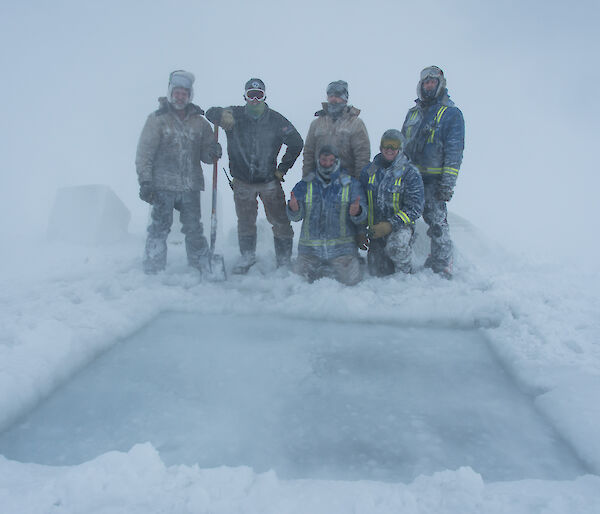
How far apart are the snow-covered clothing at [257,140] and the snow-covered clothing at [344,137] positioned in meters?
0.17

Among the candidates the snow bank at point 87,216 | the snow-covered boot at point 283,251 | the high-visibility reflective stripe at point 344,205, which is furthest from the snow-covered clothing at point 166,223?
the snow bank at point 87,216

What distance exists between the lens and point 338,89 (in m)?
4.02

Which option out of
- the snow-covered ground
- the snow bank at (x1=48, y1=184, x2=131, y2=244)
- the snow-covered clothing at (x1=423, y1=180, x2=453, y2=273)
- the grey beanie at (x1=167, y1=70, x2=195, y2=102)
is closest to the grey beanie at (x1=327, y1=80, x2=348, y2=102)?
the snow-covered clothing at (x1=423, y1=180, x2=453, y2=273)

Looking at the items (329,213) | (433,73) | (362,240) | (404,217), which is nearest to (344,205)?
(329,213)

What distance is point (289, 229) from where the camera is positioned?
4.52 metres

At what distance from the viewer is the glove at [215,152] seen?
14.0 feet

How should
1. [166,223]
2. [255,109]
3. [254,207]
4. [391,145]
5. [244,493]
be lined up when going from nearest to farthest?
1. [244,493]
2. [391,145]
3. [255,109]
4. [166,223]
5. [254,207]

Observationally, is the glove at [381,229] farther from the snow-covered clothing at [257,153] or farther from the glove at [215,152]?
the glove at [215,152]

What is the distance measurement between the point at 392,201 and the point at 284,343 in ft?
5.96

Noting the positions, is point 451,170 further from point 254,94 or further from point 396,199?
point 254,94

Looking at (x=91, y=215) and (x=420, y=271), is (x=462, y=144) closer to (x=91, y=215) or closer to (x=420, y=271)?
(x=420, y=271)

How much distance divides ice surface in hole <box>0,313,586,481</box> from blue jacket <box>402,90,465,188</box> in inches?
67.7

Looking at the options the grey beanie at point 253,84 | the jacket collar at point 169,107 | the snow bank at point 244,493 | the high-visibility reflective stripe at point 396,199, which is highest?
the grey beanie at point 253,84

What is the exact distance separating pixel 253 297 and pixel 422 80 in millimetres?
2587
